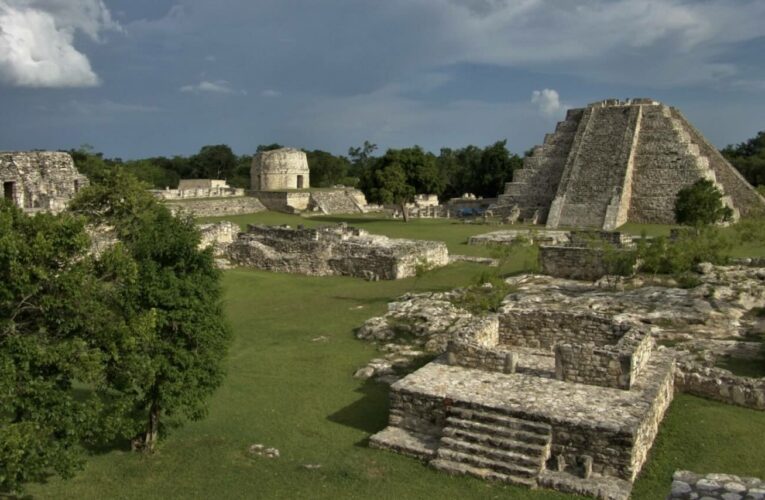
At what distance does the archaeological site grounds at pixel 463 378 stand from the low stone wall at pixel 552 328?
0.03 metres

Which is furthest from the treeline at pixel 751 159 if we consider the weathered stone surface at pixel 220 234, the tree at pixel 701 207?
the weathered stone surface at pixel 220 234

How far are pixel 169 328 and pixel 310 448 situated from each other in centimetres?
269

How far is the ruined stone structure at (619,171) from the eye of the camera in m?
42.7

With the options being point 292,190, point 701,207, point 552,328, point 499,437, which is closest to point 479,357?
point 499,437

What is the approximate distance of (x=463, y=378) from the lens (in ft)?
35.5

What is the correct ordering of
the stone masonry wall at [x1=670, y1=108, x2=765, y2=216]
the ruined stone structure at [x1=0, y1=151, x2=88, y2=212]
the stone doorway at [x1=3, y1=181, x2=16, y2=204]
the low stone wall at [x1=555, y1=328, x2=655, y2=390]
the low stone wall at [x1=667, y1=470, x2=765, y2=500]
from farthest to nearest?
the stone masonry wall at [x1=670, y1=108, x2=765, y2=216] → the stone doorway at [x1=3, y1=181, x2=16, y2=204] → the ruined stone structure at [x1=0, y1=151, x2=88, y2=212] → the low stone wall at [x1=555, y1=328, x2=655, y2=390] → the low stone wall at [x1=667, y1=470, x2=765, y2=500]

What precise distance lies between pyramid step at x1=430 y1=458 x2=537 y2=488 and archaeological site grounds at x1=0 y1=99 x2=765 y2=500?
0.03 m

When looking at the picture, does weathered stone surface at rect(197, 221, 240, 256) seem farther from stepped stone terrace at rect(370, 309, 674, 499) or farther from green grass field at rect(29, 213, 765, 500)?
stepped stone terrace at rect(370, 309, 674, 499)

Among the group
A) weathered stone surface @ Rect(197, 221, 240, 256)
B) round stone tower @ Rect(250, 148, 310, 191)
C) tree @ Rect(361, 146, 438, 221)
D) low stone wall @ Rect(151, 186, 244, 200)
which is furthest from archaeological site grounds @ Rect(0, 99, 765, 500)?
round stone tower @ Rect(250, 148, 310, 191)

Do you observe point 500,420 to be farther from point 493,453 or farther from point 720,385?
point 720,385

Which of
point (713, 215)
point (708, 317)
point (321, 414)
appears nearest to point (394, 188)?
point (713, 215)

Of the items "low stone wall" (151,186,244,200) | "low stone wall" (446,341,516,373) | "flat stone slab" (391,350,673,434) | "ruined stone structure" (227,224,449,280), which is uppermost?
"low stone wall" (151,186,244,200)

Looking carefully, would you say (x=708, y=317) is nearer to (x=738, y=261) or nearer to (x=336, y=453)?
(x=738, y=261)

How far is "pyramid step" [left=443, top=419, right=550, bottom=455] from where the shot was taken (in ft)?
29.2
